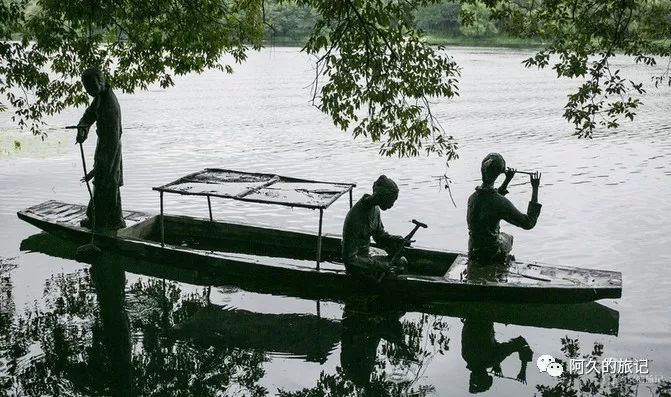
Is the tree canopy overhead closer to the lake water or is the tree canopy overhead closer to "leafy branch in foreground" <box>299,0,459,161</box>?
"leafy branch in foreground" <box>299,0,459,161</box>

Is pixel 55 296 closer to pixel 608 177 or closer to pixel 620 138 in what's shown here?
pixel 608 177

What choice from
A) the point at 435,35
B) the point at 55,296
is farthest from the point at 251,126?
the point at 435,35

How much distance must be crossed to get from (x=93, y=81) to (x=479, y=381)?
24.2ft

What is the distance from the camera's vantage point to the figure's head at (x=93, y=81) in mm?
11023

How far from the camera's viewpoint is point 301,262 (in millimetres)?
11555

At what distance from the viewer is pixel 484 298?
29.9 ft

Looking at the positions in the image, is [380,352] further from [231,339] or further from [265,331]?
[231,339]

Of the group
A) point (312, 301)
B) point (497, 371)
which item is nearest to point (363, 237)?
point (312, 301)

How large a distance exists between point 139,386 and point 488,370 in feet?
13.0

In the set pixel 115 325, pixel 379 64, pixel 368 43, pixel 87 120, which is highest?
pixel 368 43

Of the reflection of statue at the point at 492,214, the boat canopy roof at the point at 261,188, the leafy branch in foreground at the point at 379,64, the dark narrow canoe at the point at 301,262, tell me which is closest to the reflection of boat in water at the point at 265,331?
the dark narrow canoe at the point at 301,262

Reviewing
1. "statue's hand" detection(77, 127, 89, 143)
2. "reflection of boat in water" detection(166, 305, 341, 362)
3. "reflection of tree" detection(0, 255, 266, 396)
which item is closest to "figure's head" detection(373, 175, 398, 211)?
"reflection of boat in water" detection(166, 305, 341, 362)

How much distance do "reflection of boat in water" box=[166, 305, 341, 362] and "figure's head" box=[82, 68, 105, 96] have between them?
399 cm

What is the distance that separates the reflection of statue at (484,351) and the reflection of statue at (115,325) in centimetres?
386
